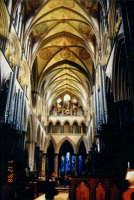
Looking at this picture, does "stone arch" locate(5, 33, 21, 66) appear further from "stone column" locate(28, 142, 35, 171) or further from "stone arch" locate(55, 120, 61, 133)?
"stone arch" locate(55, 120, 61, 133)

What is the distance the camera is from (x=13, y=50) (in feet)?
41.3

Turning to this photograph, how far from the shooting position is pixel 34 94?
19.6m

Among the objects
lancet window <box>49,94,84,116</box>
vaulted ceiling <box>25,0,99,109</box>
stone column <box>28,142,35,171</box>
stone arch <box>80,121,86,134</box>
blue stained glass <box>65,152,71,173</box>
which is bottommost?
blue stained glass <box>65,152,71,173</box>

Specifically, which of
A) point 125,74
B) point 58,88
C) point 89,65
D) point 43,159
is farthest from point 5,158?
point 58,88

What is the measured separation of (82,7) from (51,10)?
2464mm

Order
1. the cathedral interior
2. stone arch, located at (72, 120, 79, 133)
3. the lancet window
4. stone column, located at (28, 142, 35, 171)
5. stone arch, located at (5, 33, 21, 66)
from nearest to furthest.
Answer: the cathedral interior
stone arch, located at (5, 33, 21, 66)
stone column, located at (28, 142, 35, 171)
stone arch, located at (72, 120, 79, 133)
the lancet window

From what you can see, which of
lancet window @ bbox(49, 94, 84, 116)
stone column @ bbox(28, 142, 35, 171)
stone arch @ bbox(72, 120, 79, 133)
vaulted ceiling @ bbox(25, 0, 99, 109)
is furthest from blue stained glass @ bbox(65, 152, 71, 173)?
vaulted ceiling @ bbox(25, 0, 99, 109)

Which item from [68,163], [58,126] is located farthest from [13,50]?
[68,163]

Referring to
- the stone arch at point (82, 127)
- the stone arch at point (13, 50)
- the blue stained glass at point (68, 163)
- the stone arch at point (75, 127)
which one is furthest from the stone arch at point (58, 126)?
the stone arch at point (13, 50)

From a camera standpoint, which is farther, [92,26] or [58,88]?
[58,88]

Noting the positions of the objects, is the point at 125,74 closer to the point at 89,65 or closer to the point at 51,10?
the point at 51,10

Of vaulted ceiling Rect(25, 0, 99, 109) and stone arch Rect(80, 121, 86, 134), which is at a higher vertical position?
vaulted ceiling Rect(25, 0, 99, 109)

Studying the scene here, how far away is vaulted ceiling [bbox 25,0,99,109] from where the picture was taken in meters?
14.7

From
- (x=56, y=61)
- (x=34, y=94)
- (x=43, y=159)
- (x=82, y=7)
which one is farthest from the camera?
(x=43, y=159)
